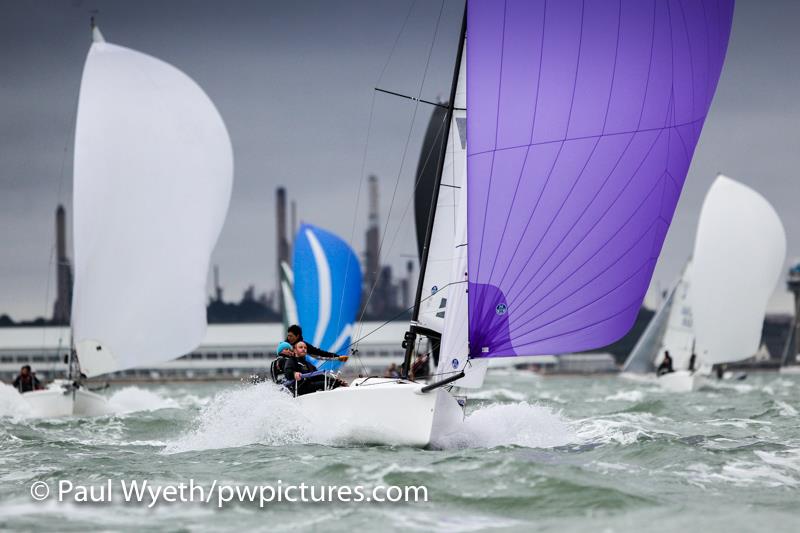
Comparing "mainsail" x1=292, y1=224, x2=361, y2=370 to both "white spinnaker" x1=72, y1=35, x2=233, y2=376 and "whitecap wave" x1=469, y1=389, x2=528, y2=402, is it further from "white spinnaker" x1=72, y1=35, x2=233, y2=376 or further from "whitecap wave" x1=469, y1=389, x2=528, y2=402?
"white spinnaker" x1=72, y1=35, x2=233, y2=376

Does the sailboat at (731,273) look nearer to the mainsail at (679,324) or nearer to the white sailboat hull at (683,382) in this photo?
the white sailboat hull at (683,382)

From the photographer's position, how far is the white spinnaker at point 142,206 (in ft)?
68.5

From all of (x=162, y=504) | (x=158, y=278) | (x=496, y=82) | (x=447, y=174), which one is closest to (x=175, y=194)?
(x=158, y=278)

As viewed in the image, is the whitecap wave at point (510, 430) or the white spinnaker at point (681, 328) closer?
the whitecap wave at point (510, 430)

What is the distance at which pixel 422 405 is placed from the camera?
38.8ft

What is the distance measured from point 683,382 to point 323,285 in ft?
38.2

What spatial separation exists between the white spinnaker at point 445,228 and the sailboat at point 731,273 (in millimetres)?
23571

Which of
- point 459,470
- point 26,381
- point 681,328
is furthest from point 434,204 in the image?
point 681,328

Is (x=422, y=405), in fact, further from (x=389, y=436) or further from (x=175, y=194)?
(x=175, y=194)

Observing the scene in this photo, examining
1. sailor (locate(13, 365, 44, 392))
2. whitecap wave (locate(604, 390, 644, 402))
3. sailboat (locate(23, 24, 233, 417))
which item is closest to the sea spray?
sailboat (locate(23, 24, 233, 417))

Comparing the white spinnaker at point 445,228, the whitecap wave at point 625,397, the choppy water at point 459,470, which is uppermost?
the white spinnaker at point 445,228

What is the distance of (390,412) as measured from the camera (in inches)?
471

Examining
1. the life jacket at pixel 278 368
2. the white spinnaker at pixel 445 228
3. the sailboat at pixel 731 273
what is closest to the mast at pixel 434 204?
the white spinnaker at pixel 445 228

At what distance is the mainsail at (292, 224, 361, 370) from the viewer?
34.6 meters
